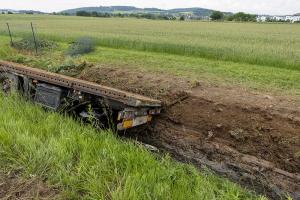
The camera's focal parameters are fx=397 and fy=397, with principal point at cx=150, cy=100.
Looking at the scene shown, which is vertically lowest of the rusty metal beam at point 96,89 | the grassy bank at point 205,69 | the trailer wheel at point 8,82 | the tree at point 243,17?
the tree at point 243,17

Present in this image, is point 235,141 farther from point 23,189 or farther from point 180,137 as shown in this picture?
point 23,189

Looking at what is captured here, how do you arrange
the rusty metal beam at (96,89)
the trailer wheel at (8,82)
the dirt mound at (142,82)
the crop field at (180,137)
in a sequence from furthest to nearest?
the trailer wheel at (8,82) < the dirt mound at (142,82) < the rusty metal beam at (96,89) < the crop field at (180,137)

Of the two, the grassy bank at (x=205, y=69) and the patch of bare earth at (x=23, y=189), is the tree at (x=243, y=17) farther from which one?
the patch of bare earth at (x=23, y=189)

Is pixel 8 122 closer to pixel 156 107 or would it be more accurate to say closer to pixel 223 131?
pixel 156 107

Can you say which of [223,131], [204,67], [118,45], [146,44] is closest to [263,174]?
[223,131]

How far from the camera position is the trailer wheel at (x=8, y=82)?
9367 mm

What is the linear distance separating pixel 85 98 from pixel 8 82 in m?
2.94

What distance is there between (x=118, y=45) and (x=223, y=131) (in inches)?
421

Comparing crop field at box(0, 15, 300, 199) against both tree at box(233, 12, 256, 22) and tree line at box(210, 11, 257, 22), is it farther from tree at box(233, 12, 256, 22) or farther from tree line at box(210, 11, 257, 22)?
tree line at box(210, 11, 257, 22)

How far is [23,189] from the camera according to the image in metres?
4.26

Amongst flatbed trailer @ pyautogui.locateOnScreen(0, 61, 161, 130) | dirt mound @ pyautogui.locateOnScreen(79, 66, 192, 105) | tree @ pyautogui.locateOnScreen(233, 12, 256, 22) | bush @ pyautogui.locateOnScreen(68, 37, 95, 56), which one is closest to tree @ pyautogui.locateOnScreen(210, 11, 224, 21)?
tree @ pyautogui.locateOnScreen(233, 12, 256, 22)

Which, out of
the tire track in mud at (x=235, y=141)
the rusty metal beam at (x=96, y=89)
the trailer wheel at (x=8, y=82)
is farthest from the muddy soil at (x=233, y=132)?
the trailer wheel at (x=8, y=82)

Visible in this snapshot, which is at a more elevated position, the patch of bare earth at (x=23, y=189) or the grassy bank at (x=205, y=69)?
the grassy bank at (x=205, y=69)

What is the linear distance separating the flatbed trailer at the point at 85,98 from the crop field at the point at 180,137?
1.62 feet
